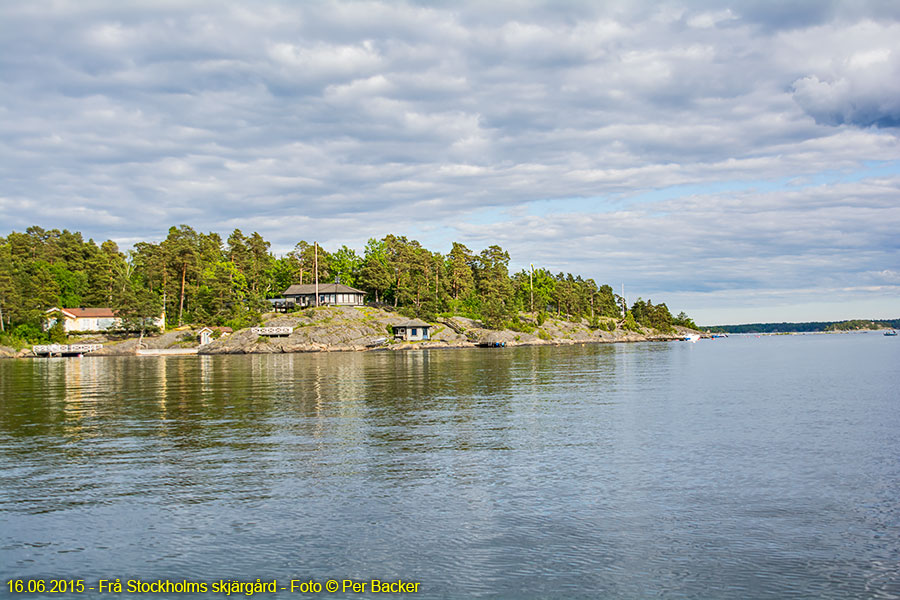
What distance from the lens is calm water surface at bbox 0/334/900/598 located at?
11789 mm

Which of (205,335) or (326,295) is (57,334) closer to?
(205,335)

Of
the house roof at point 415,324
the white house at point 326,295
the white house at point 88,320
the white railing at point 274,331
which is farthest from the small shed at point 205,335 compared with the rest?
the house roof at point 415,324

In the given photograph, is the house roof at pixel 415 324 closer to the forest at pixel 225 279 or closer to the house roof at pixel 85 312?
the forest at pixel 225 279

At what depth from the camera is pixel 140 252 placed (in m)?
171

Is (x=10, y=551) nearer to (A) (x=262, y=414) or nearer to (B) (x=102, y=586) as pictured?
(B) (x=102, y=586)

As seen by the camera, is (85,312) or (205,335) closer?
(205,335)

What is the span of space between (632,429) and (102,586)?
20.3 metres

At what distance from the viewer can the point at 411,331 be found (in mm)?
141250

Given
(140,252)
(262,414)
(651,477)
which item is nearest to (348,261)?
(140,252)

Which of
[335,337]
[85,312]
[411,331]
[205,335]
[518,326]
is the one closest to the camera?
[205,335]

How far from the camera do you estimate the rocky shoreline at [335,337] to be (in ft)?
417

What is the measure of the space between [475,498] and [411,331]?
12540 cm

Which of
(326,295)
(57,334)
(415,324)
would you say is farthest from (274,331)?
(57,334)

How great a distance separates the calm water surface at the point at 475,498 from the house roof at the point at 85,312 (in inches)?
4603
